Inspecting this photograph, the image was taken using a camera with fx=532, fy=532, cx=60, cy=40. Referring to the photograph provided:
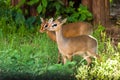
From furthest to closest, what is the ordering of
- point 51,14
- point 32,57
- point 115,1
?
point 115,1 < point 51,14 < point 32,57

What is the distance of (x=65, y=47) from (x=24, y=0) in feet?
9.30

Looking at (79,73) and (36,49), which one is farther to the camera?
(36,49)

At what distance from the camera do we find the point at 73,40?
8461 millimetres

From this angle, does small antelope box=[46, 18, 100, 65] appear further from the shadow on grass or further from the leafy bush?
the shadow on grass

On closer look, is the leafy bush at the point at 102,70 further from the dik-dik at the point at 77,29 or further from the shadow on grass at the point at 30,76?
the dik-dik at the point at 77,29

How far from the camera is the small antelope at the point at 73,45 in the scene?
8398 millimetres

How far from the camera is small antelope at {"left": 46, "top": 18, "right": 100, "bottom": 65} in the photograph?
8.40 m

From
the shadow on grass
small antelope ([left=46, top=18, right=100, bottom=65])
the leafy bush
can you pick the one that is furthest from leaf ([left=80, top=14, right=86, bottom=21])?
the shadow on grass

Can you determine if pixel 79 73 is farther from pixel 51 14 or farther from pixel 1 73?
pixel 51 14

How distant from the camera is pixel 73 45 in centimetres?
841

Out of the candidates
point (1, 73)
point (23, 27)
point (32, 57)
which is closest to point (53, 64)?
point (32, 57)

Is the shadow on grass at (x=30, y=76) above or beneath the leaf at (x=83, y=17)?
beneath

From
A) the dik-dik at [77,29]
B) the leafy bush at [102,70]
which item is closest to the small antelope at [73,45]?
the leafy bush at [102,70]

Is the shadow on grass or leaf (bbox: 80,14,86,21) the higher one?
leaf (bbox: 80,14,86,21)
